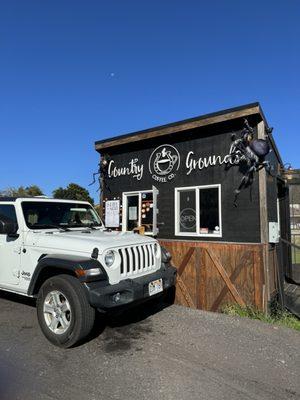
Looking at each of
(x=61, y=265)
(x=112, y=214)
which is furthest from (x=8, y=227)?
(x=112, y=214)

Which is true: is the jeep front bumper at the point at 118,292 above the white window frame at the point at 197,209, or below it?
below

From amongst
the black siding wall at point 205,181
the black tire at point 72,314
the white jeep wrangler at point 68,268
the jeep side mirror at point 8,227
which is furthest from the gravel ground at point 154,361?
the black siding wall at point 205,181

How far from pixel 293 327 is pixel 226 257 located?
171 centimetres

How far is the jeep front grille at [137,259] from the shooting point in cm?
510

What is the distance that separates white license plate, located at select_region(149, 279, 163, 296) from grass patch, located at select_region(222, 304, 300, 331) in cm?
206

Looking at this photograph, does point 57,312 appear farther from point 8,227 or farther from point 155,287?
point 8,227

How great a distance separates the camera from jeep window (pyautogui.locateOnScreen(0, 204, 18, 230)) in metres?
6.07

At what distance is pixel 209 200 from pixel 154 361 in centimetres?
459

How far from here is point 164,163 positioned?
912 centimetres

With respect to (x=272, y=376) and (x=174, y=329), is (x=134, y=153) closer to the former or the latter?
(x=174, y=329)

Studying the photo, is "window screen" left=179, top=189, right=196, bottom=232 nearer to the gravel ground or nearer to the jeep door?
the gravel ground

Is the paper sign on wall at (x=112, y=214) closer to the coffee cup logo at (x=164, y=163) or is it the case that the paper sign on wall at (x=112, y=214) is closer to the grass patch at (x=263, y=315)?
the coffee cup logo at (x=164, y=163)

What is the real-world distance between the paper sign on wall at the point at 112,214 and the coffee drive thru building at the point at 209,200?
28mm

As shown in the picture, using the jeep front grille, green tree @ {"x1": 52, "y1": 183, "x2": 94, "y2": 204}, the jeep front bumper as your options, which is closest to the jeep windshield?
the jeep front grille
